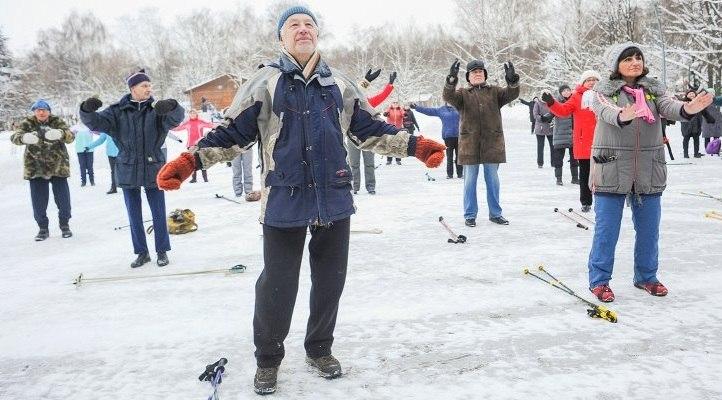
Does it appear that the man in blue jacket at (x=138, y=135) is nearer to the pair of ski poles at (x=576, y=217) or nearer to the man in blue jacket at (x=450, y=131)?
the pair of ski poles at (x=576, y=217)

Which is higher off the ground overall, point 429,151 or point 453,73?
point 453,73

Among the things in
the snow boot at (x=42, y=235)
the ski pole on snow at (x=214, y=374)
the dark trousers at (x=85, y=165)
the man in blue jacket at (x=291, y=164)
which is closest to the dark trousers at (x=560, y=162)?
the man in blue jacket at (x=291, y=164)

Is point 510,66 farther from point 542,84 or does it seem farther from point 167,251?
point 542,84

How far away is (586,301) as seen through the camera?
3.72 m

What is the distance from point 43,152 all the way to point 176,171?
17.6ft

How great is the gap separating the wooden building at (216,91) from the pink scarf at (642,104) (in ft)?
197

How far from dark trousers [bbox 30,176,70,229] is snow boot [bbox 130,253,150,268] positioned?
2.51m

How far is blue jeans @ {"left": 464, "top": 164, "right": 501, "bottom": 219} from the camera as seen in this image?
655 cm

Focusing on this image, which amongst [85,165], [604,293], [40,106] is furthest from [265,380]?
[85,165]

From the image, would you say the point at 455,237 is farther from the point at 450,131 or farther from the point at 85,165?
the point at 85,165

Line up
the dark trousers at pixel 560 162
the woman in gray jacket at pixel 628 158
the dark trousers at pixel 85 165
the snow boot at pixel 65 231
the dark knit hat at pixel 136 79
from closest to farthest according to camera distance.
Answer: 1. the woman in gray jacket at pixel 628 158
2. the dark knit hat at pixel 136 79
3. the snow boot at pixel 65 231
4. the dark trousers at pixel 560 162
5. the dark trousers at pixel 85 165

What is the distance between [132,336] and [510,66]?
4652mm

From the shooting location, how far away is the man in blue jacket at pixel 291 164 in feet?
8.59

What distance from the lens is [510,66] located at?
5.92 meters
